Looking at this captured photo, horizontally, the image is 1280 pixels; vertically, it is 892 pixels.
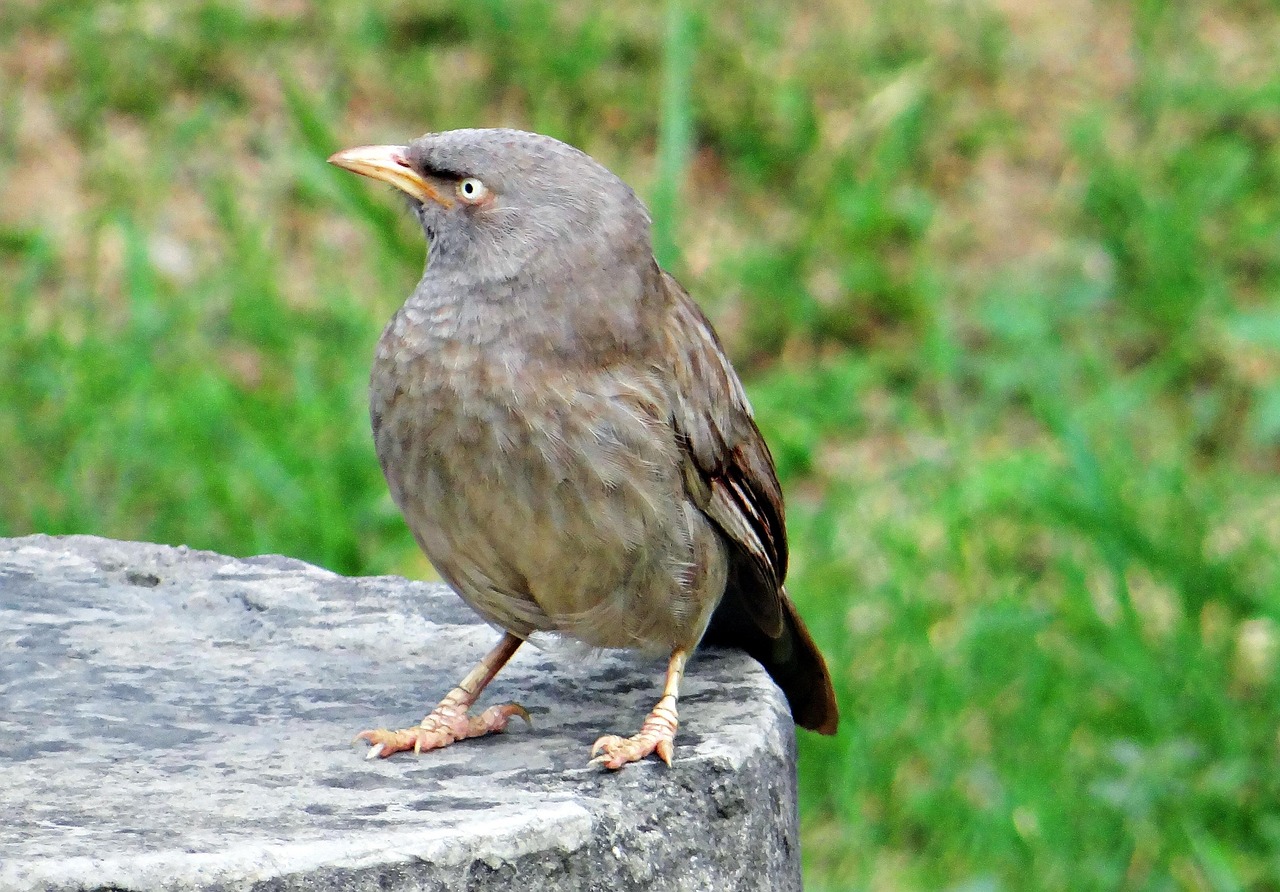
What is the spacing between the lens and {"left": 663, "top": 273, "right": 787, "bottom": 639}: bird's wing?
3.76m

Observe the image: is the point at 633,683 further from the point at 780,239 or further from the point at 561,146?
the point at 780,239

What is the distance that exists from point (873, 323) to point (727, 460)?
410 cm

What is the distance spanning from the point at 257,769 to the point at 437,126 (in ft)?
16.8

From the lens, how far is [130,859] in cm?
292

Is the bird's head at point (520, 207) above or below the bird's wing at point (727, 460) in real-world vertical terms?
above

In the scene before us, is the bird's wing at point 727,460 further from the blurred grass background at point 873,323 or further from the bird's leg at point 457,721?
the blurred grass background at point 873,323

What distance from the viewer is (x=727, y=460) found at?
387 centimetres

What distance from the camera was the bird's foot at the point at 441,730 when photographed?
3.64 m

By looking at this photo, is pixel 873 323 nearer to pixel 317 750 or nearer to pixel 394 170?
pixel 394 170

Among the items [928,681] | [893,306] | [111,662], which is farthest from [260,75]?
[111,662]

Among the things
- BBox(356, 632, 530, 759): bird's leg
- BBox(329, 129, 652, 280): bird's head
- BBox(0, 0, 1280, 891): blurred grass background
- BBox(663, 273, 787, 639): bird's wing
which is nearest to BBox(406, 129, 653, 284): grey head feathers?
BBox(329, 129, 652, 280): bird's head

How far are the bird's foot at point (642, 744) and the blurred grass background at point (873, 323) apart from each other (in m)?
2.09

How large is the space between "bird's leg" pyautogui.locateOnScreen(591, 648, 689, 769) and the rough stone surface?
31mm

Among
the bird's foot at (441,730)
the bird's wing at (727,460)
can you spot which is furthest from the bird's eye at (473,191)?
the bird's foot at (441,730)
